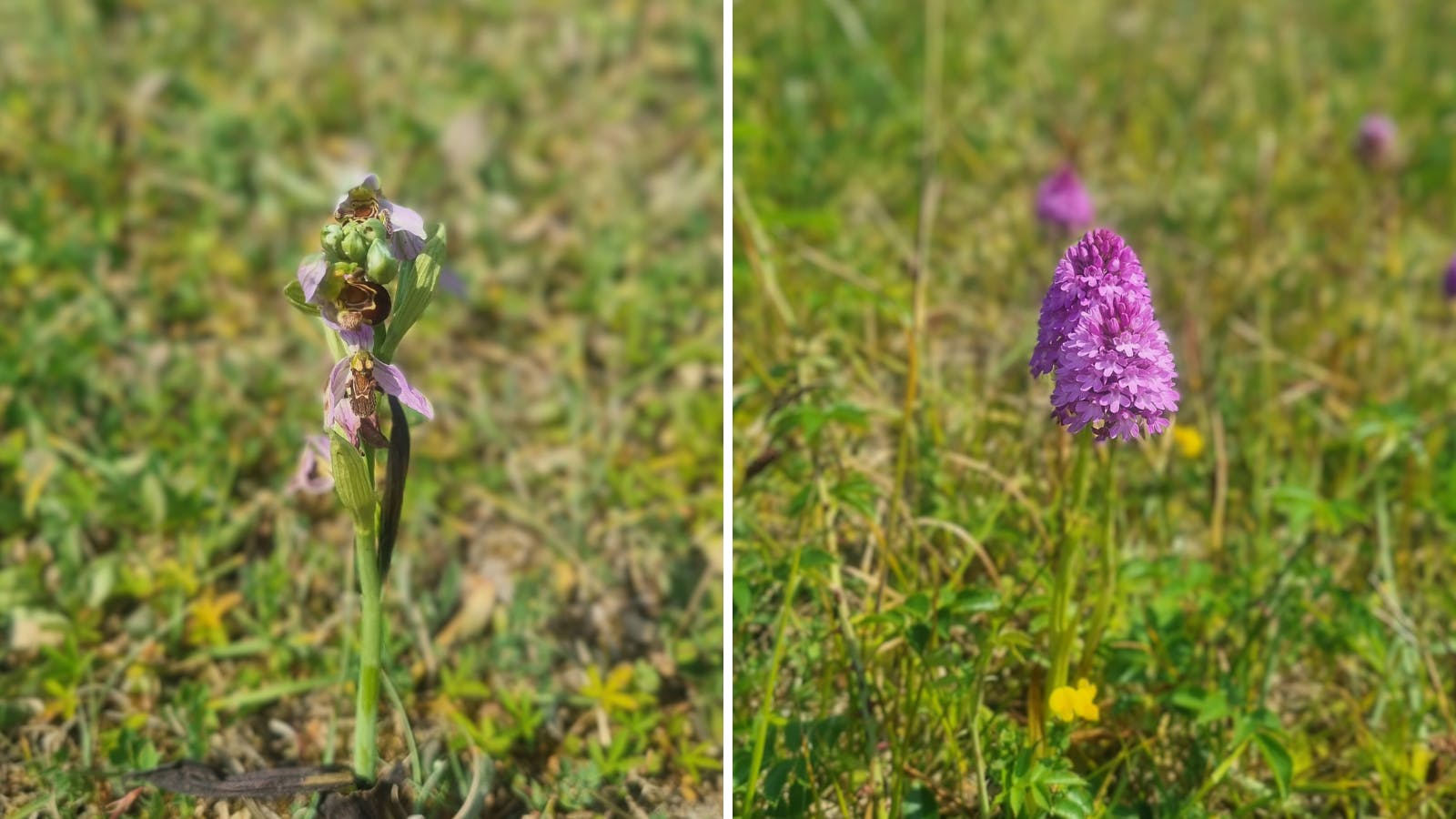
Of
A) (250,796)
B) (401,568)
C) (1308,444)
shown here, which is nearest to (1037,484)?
(1308,444)

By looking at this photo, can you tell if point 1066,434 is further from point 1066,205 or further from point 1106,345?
point 1066,205

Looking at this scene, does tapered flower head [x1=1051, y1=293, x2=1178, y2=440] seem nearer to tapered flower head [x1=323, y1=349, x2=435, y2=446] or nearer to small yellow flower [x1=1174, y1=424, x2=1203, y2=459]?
tapered flower head [x1=323, y1=349, x2=435, y2=446]

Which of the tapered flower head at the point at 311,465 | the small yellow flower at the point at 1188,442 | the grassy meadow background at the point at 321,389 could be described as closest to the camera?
the tapered flower head at the point at 311,465

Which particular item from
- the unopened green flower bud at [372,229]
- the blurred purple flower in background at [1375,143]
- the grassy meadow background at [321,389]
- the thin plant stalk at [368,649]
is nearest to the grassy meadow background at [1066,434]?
the blurred purple flower in background at [1375,143]

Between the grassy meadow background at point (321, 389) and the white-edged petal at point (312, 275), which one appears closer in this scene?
the white-edged petal at point (312, 275)

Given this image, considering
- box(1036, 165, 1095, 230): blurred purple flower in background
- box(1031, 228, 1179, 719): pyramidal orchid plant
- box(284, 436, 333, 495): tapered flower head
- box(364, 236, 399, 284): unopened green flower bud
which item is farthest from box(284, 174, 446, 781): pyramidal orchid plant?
box(1036, 165, 1095, 230): blurred purple flower in background

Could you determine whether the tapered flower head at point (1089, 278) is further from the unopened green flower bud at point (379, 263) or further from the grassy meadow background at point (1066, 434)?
the unopened green flower bud at point (379, 263)
